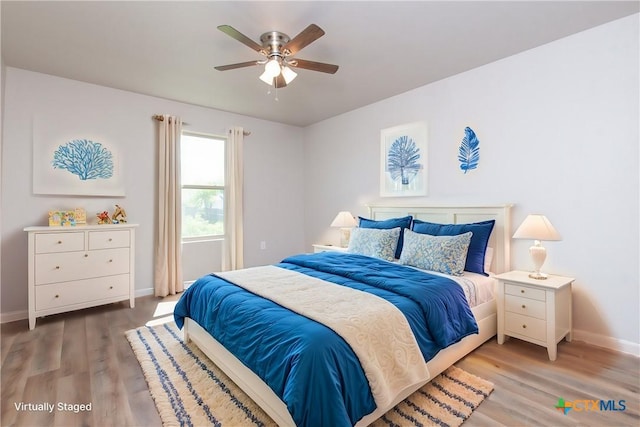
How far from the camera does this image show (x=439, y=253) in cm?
270

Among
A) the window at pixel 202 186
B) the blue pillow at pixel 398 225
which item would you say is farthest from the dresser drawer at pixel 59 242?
the blue pillow at pixel 398 225

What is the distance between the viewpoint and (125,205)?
384 cm

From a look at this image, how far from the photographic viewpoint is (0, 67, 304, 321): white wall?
320 cm

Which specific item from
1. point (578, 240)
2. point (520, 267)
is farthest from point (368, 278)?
point (578, 240)

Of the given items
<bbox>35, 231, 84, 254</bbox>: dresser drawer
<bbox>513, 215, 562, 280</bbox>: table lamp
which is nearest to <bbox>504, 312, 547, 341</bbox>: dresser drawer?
<bbox>513, 215, 562, 280</bbox>: table lamp

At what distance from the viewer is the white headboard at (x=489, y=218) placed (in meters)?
2.94

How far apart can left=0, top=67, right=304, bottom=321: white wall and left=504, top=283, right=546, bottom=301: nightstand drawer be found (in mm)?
3539

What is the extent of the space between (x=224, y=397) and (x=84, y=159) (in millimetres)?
3214

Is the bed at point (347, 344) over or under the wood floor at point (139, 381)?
over

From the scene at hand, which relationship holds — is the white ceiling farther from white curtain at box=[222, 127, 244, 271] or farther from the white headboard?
the white headboard

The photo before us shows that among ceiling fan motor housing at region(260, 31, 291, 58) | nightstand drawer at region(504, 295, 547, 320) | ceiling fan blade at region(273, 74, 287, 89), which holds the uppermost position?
ceiling fan motor housing at region(260, 31, 291, 58)

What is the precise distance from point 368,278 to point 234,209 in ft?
9.45

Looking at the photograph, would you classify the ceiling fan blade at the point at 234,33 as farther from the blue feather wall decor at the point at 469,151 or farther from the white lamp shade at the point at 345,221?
the white lamp shade at the point at 345,221

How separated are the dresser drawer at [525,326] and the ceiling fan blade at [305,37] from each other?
259cm
